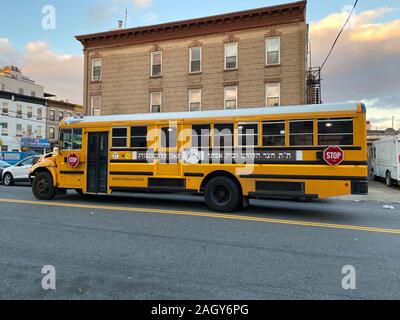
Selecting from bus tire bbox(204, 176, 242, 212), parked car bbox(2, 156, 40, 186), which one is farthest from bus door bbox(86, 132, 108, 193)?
parked car bbox(2, 156, 40, 186)

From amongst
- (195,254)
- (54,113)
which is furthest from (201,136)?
(54,113)

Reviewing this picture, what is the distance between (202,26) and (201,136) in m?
15.9

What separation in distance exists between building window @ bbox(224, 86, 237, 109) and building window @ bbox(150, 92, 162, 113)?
519 cm

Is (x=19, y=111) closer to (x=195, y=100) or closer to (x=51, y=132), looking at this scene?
(x=51, y=132)

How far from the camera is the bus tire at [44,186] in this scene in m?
10.6

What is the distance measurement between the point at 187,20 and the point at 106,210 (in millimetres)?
17626

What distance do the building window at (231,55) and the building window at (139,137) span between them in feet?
44.6

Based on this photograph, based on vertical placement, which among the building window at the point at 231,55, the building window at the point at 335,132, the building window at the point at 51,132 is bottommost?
the building window at the point at 335,132

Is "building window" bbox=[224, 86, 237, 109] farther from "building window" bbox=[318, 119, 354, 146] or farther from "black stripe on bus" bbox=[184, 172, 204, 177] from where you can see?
"building window" bbox=[318, 119, 354, 146]

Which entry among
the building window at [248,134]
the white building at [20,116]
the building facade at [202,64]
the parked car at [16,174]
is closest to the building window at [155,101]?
the building facade at [202,64]

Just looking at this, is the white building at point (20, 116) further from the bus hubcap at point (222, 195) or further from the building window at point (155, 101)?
the bus hubcap at point (222, 195)

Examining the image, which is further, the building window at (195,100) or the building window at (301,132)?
the building window at (195,100)

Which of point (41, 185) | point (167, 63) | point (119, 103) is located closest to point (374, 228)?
point (41, 185)
